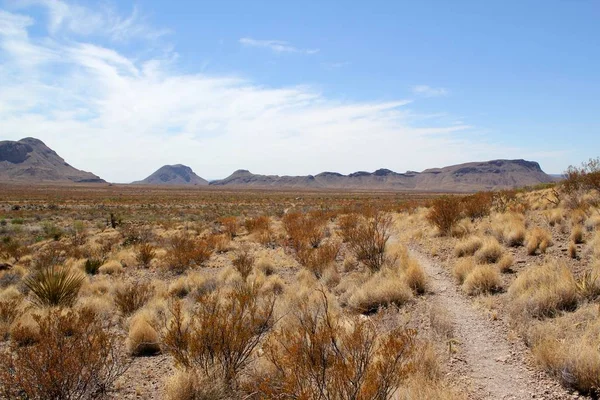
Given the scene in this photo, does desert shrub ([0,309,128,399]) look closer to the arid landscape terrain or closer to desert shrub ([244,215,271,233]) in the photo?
the arid landscape terrain

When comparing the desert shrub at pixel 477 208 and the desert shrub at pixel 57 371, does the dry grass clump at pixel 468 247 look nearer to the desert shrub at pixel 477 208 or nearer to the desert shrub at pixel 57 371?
the desert shrub at pixel 477 208

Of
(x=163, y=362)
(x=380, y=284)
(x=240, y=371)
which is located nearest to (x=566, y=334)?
(x=380, y=284)

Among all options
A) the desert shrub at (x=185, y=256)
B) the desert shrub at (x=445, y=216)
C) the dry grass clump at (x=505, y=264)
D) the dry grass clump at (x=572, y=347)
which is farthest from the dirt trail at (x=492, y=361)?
the desert shrub at (x=185, y=256)

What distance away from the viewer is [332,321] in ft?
19.0

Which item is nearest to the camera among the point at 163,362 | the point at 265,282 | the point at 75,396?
the point at 75,396

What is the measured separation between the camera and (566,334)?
16.2 ft

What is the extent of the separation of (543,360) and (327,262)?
6677 millimetres

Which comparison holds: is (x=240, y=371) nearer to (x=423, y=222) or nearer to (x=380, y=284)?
(x=380, y=284)

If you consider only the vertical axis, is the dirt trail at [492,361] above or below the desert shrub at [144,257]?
above

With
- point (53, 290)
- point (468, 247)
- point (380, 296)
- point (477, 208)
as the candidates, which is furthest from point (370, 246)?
point (53, 290)

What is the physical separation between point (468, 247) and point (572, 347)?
652cm

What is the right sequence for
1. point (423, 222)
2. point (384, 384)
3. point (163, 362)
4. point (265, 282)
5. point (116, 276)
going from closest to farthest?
1. point (384, 384)
2. point (163, 362)
3. point (265, 282)
4. point (116, 276)
5. point (423, 222)

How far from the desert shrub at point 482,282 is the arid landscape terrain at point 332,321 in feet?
0.08

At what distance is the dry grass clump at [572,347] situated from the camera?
398 cm
